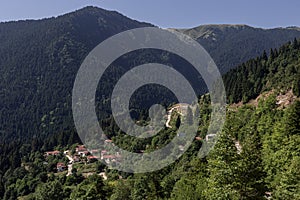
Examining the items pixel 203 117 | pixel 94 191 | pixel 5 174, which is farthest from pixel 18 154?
pixel 94 191

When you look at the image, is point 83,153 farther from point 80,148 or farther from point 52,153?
point 52,153

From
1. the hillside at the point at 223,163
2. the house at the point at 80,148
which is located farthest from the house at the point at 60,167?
the house at the point at 80,148

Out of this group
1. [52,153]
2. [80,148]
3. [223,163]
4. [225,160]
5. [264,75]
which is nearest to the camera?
[223,163]

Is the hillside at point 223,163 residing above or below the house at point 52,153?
above

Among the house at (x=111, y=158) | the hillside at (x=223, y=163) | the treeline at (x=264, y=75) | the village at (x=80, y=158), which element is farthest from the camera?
the village at (x=80, y=158)

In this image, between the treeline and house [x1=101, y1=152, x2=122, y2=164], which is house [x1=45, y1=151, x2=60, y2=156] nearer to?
house [x1=101, y1=152, x2=122, y2=164]

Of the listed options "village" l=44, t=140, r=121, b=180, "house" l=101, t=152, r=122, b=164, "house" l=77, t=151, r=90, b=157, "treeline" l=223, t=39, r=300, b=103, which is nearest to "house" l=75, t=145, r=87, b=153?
"village" l=44, t=140, r=121, b=180

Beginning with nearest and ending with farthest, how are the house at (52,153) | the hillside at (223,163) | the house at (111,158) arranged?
1. the hillside at (223,163)
2. the house at (111,158)
3. the house at (52,153)

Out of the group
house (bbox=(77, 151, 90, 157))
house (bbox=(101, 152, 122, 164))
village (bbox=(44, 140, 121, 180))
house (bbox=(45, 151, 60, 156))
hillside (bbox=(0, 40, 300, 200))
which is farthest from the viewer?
house (bbox=(45, 151, 60, 156))

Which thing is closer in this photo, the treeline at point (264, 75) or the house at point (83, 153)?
the treeline at point (264, 75)

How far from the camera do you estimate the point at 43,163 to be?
363 feet

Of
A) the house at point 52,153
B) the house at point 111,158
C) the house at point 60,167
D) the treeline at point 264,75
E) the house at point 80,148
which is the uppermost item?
the treeline at point 264,75

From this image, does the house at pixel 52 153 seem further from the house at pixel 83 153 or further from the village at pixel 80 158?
the house at pixel 83 153

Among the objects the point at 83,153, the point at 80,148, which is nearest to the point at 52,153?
the point at 80,148
